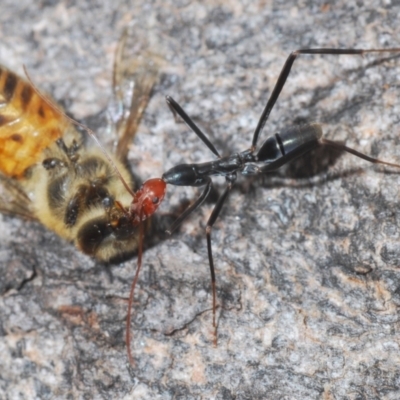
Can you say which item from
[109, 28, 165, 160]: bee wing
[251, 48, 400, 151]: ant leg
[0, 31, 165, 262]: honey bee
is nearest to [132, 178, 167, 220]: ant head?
[0, 31, 165, 262]: honey bee

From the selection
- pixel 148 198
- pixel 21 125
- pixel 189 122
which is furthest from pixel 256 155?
pixel 21 125

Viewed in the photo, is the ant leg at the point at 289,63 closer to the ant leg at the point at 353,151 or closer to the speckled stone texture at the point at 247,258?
the speckled stone texture at the point at 247,258

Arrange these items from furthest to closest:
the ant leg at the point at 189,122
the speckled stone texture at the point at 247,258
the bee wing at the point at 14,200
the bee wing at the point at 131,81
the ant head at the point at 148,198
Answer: the bee wing at the point at 131,81, the bee wing at the point at 14,200, the ant leg at the point at 189,122, the ant head at the point at 148,198, the speckled stone texture at the point at 247,258

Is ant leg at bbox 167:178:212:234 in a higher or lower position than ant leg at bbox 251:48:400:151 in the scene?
lower

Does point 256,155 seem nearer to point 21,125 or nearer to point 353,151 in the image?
point 353,151

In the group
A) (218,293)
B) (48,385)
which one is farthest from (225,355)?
(48,385)

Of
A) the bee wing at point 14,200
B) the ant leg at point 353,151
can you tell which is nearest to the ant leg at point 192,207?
the ant leg at point 353,151

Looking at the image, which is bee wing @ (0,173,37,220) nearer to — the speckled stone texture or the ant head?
the speckled stone texture
